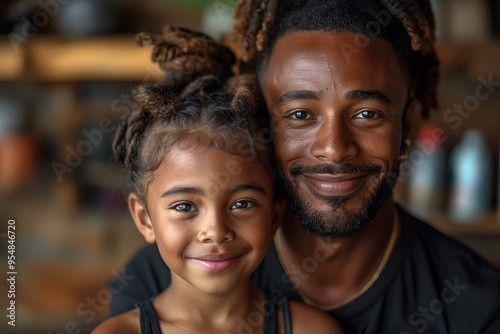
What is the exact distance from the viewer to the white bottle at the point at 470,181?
256 cm

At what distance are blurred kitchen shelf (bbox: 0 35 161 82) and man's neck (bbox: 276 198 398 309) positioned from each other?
114 centimetres

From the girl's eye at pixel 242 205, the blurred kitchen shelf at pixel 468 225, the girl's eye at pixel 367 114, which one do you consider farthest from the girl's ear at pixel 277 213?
the blurred kitchen shelf at pixel 468 225

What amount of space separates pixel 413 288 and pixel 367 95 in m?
0.38

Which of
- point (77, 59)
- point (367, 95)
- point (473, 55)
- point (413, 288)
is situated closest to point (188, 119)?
point (367, 95)

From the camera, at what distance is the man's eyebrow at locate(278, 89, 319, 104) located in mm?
1357

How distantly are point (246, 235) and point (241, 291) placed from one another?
13 cm

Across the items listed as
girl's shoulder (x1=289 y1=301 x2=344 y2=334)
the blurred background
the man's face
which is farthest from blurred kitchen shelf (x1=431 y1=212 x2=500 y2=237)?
girl's shoulder (x1=289 y1=301 x2=344 y2=334)

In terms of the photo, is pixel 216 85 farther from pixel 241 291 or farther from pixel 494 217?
pixel 494 217

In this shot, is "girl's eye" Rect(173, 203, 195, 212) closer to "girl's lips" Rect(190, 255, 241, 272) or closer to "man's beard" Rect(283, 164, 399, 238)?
"girl's lips" Rect(190, 255, 241, 272)

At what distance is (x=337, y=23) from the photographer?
1.39 meters


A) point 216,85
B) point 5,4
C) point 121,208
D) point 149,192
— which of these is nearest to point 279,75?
point 216,85

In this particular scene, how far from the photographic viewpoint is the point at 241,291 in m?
1.30

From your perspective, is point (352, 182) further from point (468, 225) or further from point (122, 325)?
point (468, 225)

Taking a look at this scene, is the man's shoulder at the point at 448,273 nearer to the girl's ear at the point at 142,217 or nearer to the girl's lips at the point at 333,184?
the girl's lips at the point at 333,184
